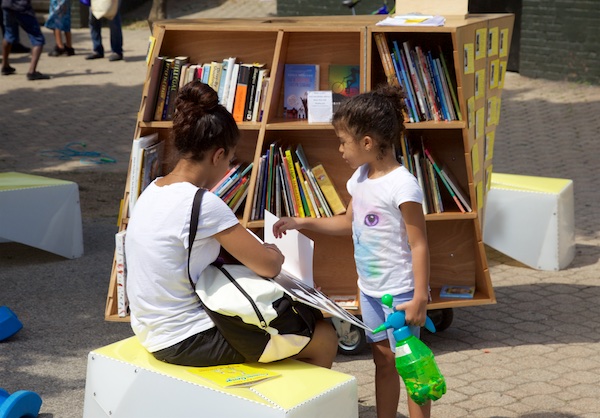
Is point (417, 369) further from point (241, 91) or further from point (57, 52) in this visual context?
point (57, 52)

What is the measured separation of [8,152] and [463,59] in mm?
6945

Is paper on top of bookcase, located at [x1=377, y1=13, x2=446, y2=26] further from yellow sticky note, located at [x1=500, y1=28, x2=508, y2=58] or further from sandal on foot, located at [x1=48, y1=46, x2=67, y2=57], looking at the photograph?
sandal on foot, located at [x1=48, y1=46, x2=67, y2=57]

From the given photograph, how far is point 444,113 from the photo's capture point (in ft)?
16.4

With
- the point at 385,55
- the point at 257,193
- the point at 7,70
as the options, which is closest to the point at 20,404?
the point at 257,193

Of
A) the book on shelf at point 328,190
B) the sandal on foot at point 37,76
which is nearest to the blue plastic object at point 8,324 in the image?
the book on shelf at point 328,190

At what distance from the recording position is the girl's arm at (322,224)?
4078mm

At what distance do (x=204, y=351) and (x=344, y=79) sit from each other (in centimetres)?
210

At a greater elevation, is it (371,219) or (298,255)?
(371,219)

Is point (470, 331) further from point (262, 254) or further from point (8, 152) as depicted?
point (8, 152)

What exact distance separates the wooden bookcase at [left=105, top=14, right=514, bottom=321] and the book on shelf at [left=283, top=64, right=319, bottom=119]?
0.13 ft

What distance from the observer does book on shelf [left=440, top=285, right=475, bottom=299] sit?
17.1ft

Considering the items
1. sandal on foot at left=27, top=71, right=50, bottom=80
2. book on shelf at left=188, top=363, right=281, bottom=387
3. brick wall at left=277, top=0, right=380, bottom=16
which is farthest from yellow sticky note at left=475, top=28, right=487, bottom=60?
brick wall at left=277, top=0, right=380, bottom=16

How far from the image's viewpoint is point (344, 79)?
202 inches

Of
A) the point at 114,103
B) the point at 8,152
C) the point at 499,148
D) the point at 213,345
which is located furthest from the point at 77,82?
the point at 213,345
